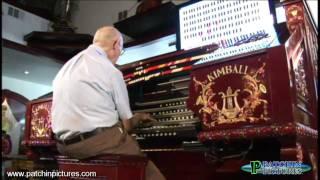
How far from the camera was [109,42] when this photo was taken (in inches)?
68.9

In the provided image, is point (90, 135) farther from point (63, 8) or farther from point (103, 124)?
point (63, 8)

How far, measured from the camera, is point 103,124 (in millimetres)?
1461

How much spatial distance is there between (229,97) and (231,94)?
2 centimetres

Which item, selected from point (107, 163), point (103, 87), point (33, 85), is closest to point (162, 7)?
point (103, 87)

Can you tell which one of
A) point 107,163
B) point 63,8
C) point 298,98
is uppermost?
point 63,8

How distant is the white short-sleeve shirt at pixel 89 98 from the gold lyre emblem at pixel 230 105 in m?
0.46

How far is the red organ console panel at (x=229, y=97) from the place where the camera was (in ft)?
4.42

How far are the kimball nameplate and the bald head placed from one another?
0.48 metres

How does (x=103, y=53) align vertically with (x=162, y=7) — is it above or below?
below

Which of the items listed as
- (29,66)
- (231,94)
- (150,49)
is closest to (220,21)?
(150,49)

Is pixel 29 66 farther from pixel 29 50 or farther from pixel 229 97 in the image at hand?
pixel 229 97

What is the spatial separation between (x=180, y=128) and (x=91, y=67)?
2.00ft

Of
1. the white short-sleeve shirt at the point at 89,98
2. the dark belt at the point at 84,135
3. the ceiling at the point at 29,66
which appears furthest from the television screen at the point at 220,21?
the ceiling at the point at 29,66

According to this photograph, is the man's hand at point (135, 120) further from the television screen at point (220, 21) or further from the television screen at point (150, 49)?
the television screen at point (150, 49)
